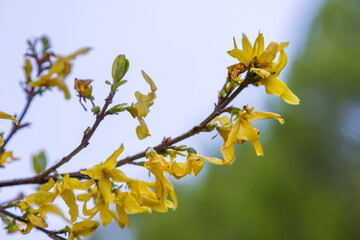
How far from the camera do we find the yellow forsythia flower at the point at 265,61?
33.9 inches

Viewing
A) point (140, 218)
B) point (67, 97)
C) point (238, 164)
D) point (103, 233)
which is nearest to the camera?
point (67, 97)

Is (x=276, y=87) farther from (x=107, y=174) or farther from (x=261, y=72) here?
(x=107, y=174)

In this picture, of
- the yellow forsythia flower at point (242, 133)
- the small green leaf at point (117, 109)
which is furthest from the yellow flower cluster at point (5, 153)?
the yellow forsythia flower at point (242, 133)

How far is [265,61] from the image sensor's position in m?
0.87

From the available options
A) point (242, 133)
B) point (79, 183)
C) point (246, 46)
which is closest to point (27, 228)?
point (79, 183)

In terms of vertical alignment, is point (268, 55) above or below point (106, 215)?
above

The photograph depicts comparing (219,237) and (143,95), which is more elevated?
(143,95)

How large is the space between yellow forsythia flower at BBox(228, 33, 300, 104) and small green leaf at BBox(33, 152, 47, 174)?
47 centimetres

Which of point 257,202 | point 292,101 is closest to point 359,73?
point 257,202

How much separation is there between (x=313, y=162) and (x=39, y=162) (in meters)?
10.5

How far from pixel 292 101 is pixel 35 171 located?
60 cm

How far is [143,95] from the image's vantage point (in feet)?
2.63

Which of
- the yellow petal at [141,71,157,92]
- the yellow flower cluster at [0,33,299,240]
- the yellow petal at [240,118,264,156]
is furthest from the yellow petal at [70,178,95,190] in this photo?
the yellow petal at [240,118,264,156]

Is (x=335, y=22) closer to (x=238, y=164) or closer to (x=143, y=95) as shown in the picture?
(x=238, y=164)
